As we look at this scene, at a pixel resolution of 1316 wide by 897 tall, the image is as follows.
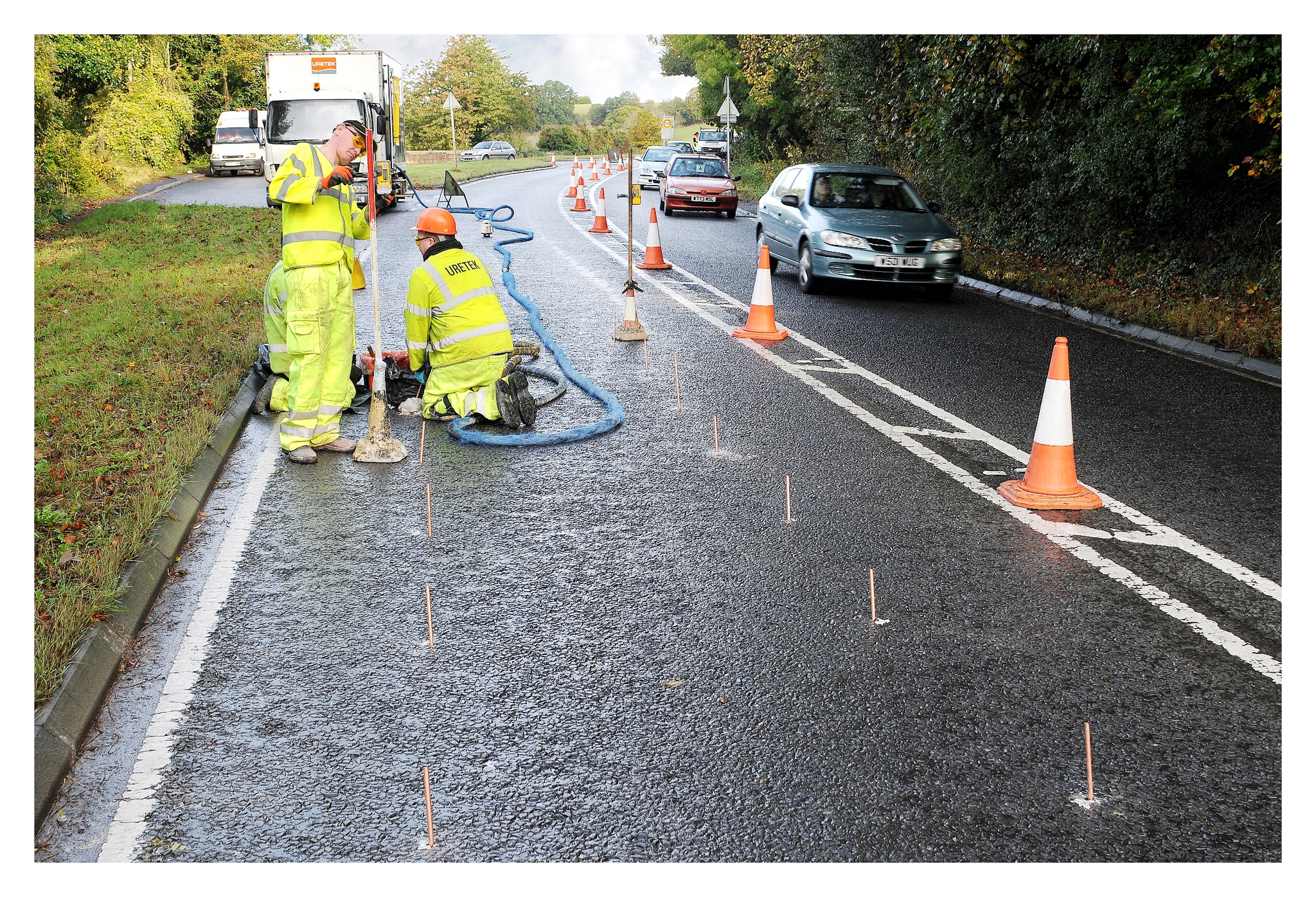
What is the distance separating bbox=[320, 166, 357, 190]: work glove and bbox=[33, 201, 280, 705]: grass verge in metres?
1.72

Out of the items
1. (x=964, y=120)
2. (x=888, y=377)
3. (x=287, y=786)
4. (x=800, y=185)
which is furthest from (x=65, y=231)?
(x=287, y=786)

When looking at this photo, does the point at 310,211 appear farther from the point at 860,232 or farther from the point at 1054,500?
the point at 860,232

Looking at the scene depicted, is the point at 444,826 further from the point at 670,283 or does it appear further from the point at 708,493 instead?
the point at 670,283

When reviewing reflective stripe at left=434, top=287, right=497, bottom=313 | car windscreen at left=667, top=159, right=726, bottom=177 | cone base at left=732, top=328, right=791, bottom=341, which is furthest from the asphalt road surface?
car windscreen at left=667, top=159, right=726, bottom=177

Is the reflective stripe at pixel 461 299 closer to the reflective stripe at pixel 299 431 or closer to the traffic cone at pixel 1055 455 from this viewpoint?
the reflective stripe at pixel 299 431

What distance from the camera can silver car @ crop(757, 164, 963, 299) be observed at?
13.9 m

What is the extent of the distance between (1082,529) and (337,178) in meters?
4.87

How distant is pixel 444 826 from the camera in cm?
336

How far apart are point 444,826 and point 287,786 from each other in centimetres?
58

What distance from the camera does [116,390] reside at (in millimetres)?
8398

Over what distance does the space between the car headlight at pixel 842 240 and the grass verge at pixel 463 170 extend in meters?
22.4

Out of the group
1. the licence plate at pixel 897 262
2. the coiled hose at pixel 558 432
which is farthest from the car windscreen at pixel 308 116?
the coiled hose at pixel 558 432

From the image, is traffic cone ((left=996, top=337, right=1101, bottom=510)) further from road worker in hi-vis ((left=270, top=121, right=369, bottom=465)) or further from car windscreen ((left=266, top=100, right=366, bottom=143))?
car windscreen ((left=266, top=100, right=366, bottom=143))

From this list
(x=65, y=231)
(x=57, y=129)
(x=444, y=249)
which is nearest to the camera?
(x=444, y=249)
